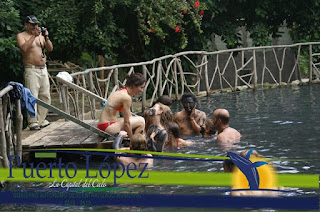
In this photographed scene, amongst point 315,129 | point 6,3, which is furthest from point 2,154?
point 6,3

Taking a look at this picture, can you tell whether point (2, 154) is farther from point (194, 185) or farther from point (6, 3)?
point (6, 3)

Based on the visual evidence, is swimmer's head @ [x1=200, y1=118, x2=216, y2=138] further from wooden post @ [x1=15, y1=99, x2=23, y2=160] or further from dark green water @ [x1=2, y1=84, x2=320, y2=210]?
wooden post @ [x1=15, y1=99, x2=23, y2=160]

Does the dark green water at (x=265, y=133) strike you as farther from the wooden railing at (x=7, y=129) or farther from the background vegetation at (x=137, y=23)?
the background vegetation at (x=137, y=23)

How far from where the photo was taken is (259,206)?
569 centimetres

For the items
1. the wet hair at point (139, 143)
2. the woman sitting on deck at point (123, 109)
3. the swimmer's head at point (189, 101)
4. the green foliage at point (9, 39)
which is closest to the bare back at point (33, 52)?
the woman sitting on deck at point (123, 109)

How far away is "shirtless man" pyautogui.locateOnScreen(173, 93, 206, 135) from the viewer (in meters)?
11.1

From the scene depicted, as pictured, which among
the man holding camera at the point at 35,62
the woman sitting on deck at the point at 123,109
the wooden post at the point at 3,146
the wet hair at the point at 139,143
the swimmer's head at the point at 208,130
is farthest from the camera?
the swimmer's head at the point at 208,130

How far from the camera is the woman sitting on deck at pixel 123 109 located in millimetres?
9453

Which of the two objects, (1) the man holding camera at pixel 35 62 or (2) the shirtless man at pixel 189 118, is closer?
(1) the man holding camera at pixel 35 62

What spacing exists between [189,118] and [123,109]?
6.89 feet

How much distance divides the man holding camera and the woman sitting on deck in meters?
1.74

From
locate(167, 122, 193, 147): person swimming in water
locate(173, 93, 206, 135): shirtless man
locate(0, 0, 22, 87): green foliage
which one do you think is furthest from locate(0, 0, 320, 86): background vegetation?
locate(167, 122, 193, 147): person swimming in water

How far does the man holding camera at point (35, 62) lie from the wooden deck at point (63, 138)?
52 cm


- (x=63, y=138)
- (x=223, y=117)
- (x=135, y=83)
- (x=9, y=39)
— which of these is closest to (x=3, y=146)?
(x=63, y=138)
